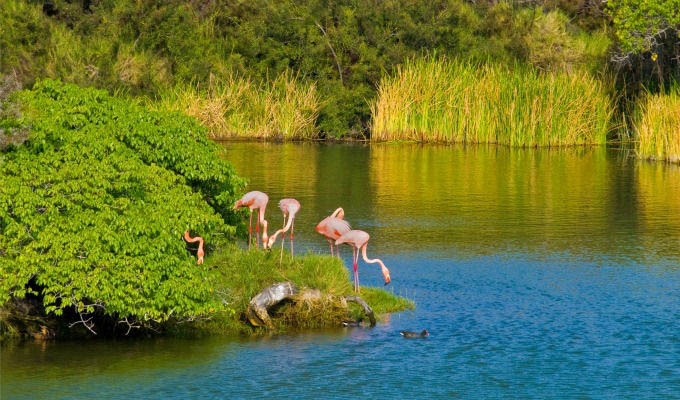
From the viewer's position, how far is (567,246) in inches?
856

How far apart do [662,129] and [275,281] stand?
2324cm

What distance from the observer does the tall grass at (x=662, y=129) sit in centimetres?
3472

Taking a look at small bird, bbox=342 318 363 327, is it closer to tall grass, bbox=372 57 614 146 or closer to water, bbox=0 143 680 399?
water, bbox=0 143 680 399

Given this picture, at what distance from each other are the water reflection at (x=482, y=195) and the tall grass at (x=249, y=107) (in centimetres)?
208

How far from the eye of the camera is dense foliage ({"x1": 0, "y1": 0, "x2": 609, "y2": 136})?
46.0 m

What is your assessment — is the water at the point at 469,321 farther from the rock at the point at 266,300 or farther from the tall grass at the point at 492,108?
the tall grass at the point at 492,108

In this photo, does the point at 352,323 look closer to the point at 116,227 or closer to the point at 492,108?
the point at 116,227

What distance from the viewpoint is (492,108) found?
4125 cm

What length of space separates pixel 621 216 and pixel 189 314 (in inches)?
530

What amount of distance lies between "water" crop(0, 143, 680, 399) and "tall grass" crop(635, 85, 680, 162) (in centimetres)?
542

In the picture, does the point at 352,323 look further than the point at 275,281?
Yes

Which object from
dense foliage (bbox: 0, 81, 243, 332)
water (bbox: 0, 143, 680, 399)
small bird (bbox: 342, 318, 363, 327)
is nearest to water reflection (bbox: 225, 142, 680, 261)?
water (bbox: 0, 143, 680, 399)

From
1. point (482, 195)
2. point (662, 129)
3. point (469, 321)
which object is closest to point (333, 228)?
point (469, 321)

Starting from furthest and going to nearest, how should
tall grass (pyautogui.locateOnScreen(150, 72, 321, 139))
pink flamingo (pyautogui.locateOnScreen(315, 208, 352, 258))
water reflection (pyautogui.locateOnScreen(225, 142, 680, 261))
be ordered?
1. tall grass (pyautogui.locateOnScreen(150, 72, 321, 139))
2. water reflection (pyautogui.locateOnScreen(225, 142, 680, 261))
3. pink flamingo (pyautogui.locateOnScreen(315, 208, 352, 258))
